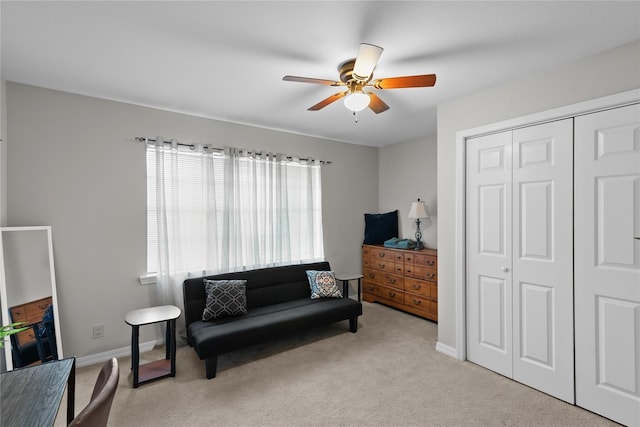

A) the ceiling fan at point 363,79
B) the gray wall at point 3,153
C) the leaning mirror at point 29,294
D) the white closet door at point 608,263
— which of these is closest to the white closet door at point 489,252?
the white closet door at point 608,263

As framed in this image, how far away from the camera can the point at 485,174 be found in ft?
8.91

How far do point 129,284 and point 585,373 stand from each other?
3999 mm

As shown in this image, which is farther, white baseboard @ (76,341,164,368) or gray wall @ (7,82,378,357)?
white baseboard @ (76,341,164,368)

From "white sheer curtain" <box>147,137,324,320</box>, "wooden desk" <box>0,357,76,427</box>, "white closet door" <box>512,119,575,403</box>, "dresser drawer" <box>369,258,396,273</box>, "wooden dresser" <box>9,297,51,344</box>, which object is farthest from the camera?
"dresser drawer" <box>369,258,396,273</box>

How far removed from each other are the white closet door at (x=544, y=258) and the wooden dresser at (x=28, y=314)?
401 cm

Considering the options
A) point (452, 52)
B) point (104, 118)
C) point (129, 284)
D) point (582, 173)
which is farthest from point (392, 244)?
point (104, 118)

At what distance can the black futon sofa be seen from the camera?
2643mm

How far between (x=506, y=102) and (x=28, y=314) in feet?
14.3

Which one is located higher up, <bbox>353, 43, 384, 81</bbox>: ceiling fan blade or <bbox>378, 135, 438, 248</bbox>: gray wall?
<bbox>353, 43, 384, 81</bbox>: ceiling fan blade

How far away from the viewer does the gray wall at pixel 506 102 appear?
79.0 inches

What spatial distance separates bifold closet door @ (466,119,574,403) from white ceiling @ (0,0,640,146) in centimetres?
59

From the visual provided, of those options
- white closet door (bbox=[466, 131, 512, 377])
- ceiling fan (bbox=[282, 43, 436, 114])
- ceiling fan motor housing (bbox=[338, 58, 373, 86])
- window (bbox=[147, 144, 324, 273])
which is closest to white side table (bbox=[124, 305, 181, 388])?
window (bbox=[147, 144, 324, 273])

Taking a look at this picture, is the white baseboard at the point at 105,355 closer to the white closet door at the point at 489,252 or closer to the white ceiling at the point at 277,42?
the white ceiling at the point at 277,42

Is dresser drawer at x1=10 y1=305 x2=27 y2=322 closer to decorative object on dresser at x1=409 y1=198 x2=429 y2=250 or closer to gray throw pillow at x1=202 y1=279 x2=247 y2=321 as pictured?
gray throw pillow at x1=202 y1=279 x2=247 y2=321
